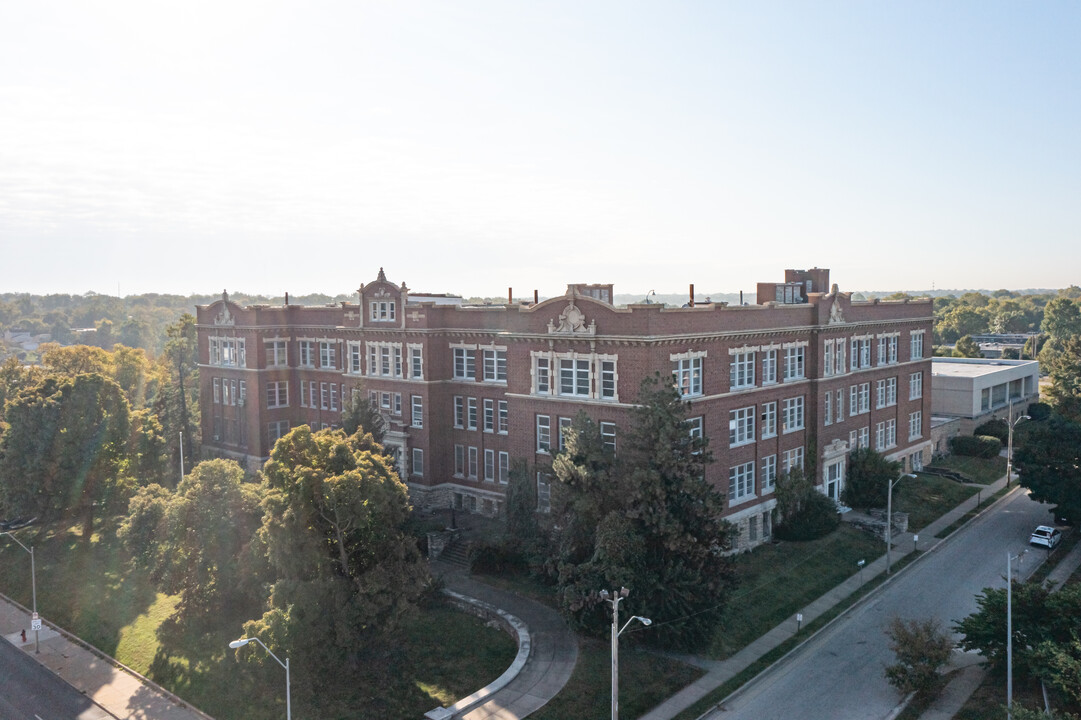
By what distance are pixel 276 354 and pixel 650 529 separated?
39.8 metres

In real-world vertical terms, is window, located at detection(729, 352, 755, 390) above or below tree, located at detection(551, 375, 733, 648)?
above

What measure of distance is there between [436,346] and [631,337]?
1685cm

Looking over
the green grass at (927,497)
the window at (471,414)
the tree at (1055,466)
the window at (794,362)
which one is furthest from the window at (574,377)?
the tree at (1055,466)

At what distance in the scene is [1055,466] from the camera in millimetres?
50094

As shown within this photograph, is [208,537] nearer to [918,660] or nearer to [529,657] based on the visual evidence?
[529,657]

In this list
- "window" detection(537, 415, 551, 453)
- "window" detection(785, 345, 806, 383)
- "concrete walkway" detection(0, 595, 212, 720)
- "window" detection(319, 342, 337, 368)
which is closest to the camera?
"concrete walkway" detection(0, 595, 212, 720)

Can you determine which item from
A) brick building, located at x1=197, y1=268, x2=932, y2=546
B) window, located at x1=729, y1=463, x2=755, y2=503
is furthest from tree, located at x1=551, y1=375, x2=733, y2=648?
window, located at x1=729, y1=463, x2=755, y2=503

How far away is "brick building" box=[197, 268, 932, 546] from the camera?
1705 inches

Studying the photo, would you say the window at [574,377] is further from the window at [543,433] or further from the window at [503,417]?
the window at [503,417]

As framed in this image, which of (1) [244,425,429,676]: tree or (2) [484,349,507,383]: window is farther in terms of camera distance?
(2) [484,349,507,383]: window

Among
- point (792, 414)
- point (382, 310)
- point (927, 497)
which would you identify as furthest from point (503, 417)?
point (927, 497)

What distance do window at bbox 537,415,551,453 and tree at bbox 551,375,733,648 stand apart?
31.8 feet

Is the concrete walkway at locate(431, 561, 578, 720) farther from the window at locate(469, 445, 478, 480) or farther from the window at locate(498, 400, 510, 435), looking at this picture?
the window at locate(498, 400, 510, 435)

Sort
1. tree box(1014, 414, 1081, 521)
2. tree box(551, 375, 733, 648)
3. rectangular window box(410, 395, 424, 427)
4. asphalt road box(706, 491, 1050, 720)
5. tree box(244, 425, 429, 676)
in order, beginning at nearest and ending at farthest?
1. tree box(244, 425, 429, 676)
2. asphalt road box(706, 491, 1050, 720)
3. tree box(551, 375, 733, 648)
4. tree box(1014, 414, 1081, 521)
5. rectangular window box(410, 395, 424, 427)
